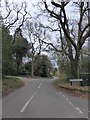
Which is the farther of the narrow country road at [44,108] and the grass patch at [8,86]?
the grass patch at [8,86]

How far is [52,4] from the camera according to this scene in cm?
4409

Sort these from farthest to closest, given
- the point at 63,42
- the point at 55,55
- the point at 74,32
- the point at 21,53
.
→ the point at 21,53, the point at 55,55, the point at 63,42, the point at 74,32

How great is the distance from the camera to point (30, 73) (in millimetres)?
94438

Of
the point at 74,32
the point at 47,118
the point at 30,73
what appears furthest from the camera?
the point at 30,73

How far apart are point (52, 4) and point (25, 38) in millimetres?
44901

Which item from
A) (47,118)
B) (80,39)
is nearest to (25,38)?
(80,39)

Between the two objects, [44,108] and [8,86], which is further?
[8,86]

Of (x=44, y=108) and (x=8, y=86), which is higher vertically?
(x=8, y=86)

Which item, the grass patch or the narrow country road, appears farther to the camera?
the grass patch

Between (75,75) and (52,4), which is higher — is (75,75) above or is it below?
below

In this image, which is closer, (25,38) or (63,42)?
(63,42)

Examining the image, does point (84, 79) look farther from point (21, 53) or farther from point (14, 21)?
point (21, 53)

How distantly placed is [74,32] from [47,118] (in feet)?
138

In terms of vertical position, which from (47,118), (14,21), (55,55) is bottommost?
(47,118)
